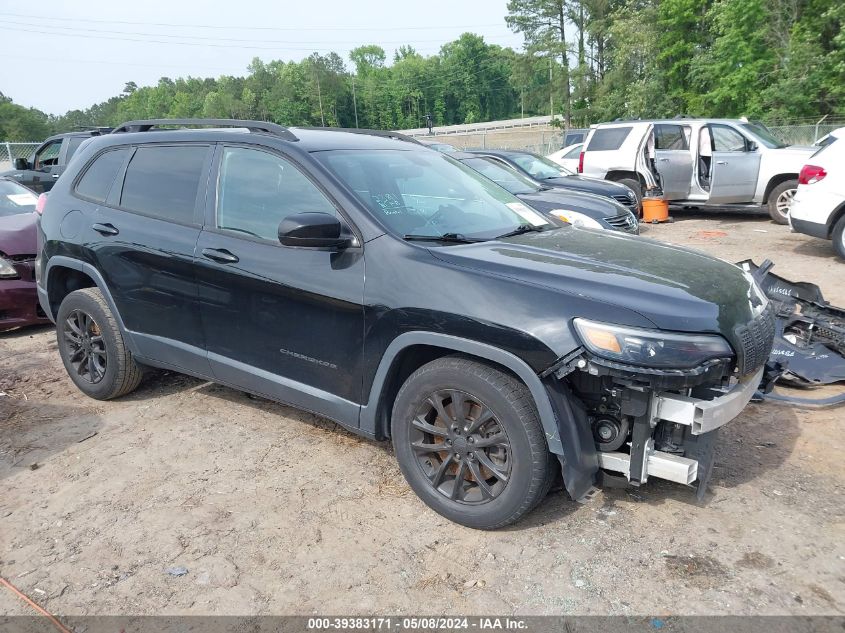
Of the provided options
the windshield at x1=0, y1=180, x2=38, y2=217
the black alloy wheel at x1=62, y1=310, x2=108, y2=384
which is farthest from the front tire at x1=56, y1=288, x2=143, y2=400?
the windshield at x1=0, y1=180, x2=38, y2=217

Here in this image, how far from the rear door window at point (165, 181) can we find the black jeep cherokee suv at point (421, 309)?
0.05 feet

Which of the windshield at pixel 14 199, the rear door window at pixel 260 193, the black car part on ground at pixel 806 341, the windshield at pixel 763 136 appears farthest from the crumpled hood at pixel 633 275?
the windshield at pixel 763 136

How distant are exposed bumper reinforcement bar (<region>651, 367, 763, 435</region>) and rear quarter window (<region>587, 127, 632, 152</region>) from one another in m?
11.0

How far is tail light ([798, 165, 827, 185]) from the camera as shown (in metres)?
8.25

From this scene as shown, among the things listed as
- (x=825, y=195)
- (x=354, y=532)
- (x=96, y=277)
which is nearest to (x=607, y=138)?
(x=825, y=195)

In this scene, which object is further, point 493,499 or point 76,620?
point 493,499

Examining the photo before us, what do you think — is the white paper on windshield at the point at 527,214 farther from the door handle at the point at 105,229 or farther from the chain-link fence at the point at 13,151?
the chain-link fence at the point at 13,151

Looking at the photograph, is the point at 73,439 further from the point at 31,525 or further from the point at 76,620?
the point at 76,620

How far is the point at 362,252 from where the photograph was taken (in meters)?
3.17

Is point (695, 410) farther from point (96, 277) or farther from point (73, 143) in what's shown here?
point (73, 143)

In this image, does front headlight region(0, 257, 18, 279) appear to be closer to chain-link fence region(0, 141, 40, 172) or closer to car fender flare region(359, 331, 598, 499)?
car fender flare region(359, 331, 598, 499)

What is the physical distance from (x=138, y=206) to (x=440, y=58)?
409 feet

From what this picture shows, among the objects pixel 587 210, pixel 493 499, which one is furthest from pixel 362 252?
pixel 587 210

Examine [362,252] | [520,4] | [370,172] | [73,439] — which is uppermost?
[520,4]
